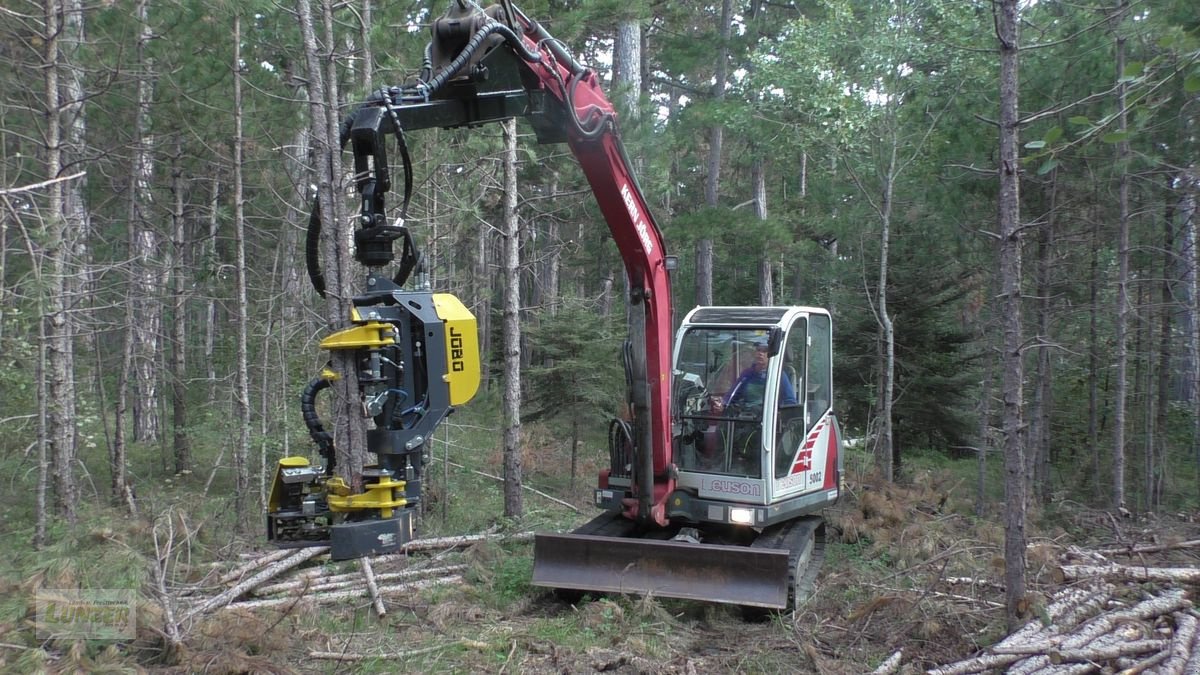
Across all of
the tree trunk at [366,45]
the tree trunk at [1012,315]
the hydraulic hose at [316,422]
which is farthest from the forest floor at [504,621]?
the tree trunk at [366,45]

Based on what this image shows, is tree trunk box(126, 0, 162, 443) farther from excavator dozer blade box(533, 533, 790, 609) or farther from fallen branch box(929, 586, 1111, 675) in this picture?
fallen branch box(929, 586, 1111, 675)

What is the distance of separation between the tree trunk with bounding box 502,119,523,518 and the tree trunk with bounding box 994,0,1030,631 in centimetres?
542

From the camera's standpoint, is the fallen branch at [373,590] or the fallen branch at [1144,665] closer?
the fallen branch at [1144,665]

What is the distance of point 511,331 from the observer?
30.6 feet

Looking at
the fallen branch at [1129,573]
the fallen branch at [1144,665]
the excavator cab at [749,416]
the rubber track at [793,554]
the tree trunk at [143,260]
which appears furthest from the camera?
the tree trunk at [143,260]

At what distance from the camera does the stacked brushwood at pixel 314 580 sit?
20.4 ft

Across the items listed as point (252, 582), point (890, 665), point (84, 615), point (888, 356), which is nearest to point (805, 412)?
point (890, 665)

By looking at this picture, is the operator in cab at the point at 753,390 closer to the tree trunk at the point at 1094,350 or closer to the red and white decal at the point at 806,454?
the red and white decal at the point at 806,454

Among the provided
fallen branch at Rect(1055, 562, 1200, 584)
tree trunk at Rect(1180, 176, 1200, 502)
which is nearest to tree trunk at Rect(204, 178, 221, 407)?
fallen branch at Rect(1055, 562, 1200, 584)

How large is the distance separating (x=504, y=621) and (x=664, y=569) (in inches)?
52.2

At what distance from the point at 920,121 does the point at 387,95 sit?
41.3 ft

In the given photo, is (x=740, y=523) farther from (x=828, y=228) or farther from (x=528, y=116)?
(x=828, y=228)

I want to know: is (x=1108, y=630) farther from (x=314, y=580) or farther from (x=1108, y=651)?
(x=314, y=580)

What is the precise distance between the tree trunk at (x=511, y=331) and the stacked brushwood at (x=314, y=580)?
1.81m
